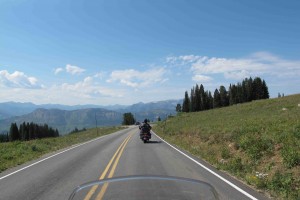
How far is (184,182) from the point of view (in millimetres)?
4332

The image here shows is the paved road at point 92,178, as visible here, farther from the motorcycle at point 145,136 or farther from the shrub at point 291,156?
the motorcycle at point 145,136

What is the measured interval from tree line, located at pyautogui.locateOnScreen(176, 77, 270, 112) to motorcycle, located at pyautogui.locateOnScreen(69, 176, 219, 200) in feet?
418

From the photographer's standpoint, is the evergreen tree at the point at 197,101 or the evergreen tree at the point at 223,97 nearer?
the evergreen tree at the point at 223,97

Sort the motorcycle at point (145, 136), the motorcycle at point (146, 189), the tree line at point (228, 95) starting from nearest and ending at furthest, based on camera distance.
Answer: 1. the motorcycle at point (146, 189)
2. the motorcycle at point (145, 136)
3. the tree line at point (228, 95)

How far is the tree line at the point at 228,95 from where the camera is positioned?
12669 cm

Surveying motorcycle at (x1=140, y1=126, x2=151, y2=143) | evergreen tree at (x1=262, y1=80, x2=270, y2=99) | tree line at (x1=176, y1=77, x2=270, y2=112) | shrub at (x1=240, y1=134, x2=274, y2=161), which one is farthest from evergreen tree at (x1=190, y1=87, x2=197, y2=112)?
shrub at (x1=240, y1=134, x2=274, y2=161)

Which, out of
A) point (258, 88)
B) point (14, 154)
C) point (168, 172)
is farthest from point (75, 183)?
point (258, 88)

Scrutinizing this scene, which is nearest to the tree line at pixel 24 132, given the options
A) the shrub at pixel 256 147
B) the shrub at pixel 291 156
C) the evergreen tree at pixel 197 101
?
the evergreen tree at pixel 197 101

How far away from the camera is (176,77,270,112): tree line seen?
126688 mm

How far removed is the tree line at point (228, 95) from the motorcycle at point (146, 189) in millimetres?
127284

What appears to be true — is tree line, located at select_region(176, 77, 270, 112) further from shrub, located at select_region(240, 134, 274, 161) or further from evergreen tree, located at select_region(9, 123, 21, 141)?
shrub, located at select_region(240, 134, 274, 161)

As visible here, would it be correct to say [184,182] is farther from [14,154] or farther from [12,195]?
[14,154]

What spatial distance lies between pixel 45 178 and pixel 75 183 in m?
1.85

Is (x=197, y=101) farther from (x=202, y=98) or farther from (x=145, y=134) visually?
(x=145, y=134)
